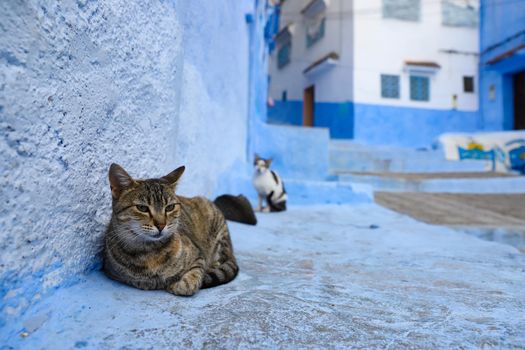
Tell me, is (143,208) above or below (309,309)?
above

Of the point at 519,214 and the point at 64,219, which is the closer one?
the point at 64,219

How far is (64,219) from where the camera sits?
1.63 m

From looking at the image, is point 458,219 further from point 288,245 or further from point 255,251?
point 255,251

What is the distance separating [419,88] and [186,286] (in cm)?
1598

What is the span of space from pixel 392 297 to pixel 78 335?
1.40 m

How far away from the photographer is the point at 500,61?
589 inches

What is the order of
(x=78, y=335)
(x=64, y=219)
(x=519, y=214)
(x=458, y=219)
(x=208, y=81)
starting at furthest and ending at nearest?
(x=519, y=214) < (x=458, y=219) < (x=208, y=81) < (x=64, y=219) < (x=78, y=335)

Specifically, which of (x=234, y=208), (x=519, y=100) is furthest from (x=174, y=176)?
(x=519, y=100)

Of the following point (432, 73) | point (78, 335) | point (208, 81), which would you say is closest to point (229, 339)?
point (78, 335)

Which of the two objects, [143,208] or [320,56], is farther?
[320,56]

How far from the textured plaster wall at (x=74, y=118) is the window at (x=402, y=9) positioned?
1422 cm

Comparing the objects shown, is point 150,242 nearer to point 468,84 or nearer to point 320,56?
point 320,56

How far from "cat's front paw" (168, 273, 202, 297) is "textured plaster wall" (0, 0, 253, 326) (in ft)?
1.33

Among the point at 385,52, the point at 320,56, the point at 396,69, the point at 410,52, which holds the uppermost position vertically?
→ the point at 320,56
